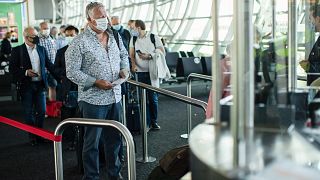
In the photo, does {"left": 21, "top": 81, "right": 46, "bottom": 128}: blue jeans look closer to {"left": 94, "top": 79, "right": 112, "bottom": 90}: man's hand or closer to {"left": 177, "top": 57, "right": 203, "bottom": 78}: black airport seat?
{"left": 94, "top": 79, "right": 112, "bottom": 90}: man's hand

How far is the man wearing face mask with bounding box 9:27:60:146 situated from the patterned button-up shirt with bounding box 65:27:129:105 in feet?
6.13

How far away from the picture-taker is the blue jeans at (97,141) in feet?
11.0

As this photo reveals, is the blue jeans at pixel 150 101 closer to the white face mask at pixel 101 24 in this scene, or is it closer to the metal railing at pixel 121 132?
the white face mask at pixel 101 24

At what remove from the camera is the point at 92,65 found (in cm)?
335

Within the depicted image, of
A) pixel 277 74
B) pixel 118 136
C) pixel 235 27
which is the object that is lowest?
pixel 118 136

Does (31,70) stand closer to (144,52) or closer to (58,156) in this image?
(144,52)

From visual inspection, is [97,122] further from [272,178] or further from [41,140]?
[41,140]

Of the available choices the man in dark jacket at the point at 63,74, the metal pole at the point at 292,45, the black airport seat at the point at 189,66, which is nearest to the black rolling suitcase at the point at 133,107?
the man in dark jacket at the point at 63,74

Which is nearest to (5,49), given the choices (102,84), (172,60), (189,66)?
(172,60)

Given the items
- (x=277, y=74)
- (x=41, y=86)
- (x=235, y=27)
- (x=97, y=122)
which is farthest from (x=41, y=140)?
(x=235, y=27)

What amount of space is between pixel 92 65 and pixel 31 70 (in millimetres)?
2169

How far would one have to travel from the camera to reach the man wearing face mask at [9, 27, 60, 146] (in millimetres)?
5262

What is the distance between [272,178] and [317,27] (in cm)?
324

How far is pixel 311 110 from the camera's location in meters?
2.03
